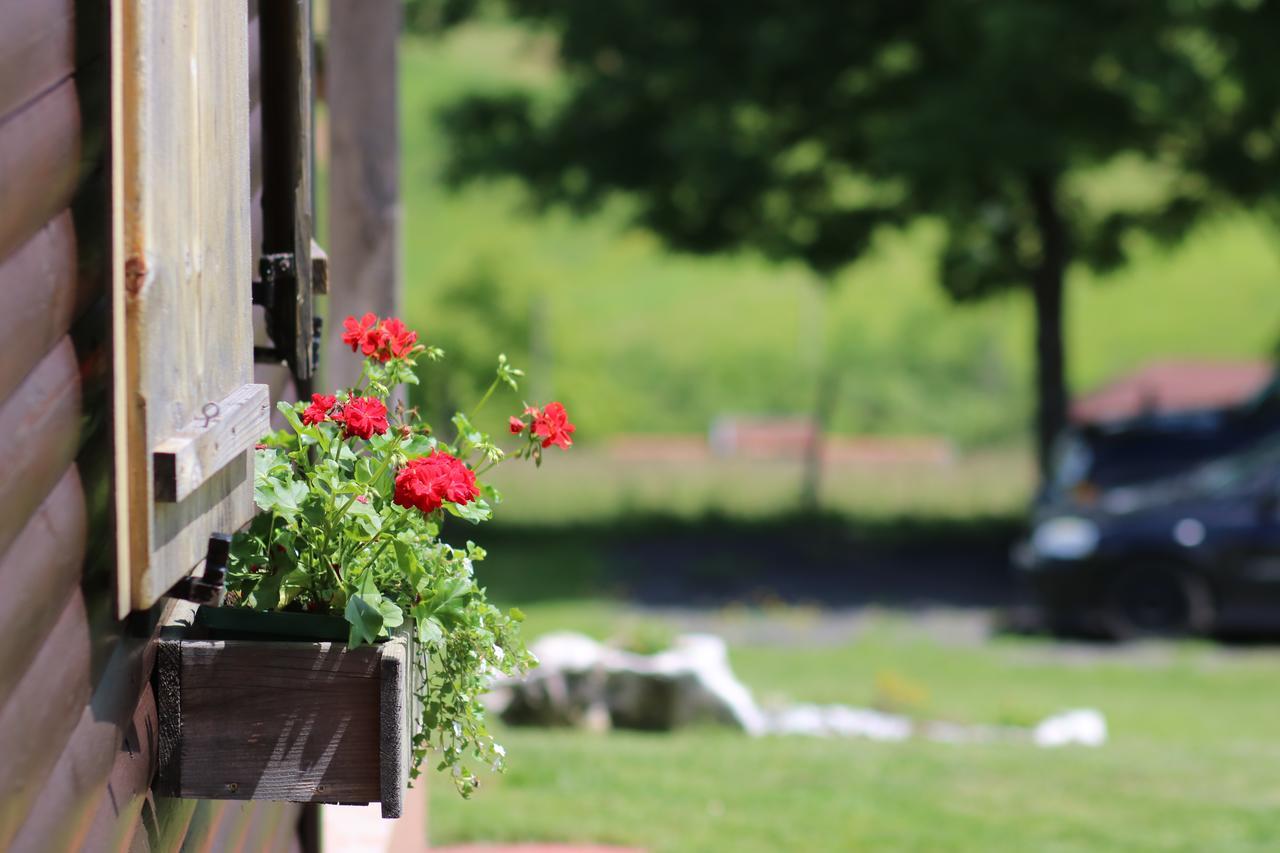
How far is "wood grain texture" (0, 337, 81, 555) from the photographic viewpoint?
194 cm

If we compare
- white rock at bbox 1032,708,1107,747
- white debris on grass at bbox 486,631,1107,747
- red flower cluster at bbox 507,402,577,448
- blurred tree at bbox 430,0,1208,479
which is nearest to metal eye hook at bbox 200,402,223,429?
red flower cluster at bbox 507,402,577,448

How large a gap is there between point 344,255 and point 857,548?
45.4ft

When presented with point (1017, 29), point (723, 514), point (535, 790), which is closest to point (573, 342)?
point (723, 514)

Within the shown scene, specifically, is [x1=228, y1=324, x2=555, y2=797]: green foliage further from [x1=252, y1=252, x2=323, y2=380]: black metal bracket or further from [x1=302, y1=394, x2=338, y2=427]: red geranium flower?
[x1=252, y1=252, x2=323, y2=380]: black metal bracket

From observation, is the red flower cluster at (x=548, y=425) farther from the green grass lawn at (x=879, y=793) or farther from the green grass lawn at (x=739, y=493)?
the green grass lawn at (x=739, y=493)

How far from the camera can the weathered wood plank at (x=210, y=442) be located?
7.25 feet

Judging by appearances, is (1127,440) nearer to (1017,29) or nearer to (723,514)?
(1017,29)

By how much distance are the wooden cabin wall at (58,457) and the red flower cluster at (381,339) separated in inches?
30.5

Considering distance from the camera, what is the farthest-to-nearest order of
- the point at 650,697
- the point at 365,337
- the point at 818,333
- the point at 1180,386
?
the point at 818,333 < the point at 1180,386 < the point at 650,697 < the point at 365,337

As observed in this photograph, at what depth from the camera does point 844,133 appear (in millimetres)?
17688

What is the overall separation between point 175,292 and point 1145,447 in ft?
41.1

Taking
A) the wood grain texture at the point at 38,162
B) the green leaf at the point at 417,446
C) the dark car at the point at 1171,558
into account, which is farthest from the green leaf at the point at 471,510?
the dark car at the point at 1171,558

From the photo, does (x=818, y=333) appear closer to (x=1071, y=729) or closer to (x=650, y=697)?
(x=1071, y=729)

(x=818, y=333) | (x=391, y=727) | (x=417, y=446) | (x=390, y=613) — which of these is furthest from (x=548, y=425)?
(x=818, y=333)
